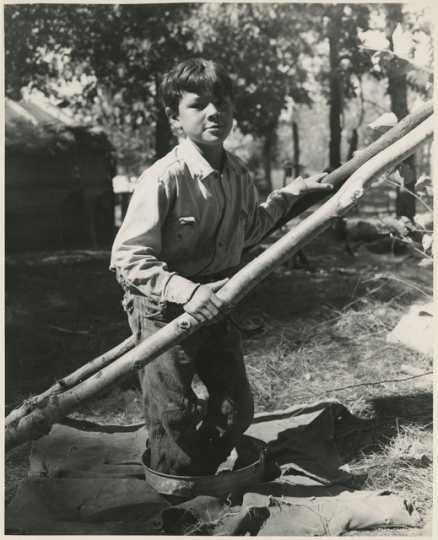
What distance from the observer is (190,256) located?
2449 millimetres

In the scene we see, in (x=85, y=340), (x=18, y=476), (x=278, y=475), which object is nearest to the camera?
(x=278, y=475)

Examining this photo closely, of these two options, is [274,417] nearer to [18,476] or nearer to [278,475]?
[278,475]

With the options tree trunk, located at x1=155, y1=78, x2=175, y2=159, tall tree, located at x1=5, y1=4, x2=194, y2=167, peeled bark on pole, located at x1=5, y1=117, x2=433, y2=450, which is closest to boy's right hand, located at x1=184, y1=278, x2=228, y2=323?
peeled bark on pole, located at x1=5, y1=117, x2=433, y2=450

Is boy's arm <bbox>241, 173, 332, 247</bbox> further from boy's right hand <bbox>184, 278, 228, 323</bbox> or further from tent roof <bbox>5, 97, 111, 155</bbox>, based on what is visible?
tent roof <bbox>5, 97, 111, 155</bbox>

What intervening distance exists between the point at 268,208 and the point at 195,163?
45 cm

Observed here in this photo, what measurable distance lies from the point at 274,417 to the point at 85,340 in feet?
7.11

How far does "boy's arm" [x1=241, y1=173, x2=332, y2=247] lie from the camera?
2.66m

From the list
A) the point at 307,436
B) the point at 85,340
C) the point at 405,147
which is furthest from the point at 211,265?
the point at 85,340

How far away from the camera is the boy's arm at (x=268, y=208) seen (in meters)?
2.66

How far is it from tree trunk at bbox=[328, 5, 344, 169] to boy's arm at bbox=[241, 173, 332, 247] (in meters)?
4.62

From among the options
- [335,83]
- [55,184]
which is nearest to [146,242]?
[335,83]

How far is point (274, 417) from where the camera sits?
331 centimetres

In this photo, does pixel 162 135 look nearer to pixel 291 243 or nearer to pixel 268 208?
pixel 268 208

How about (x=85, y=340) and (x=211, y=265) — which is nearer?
(x=211, y=265)
